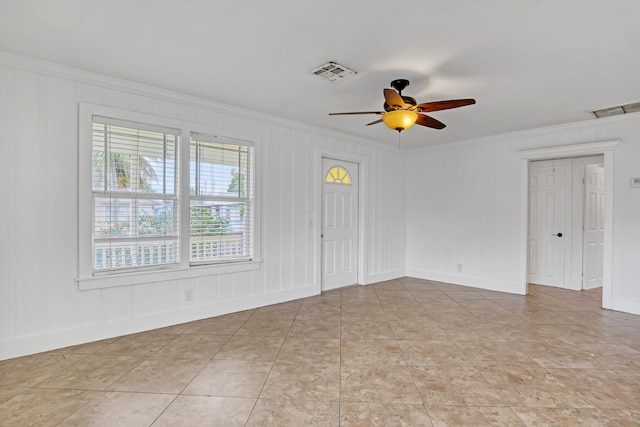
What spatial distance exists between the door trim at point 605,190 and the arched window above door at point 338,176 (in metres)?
2.64

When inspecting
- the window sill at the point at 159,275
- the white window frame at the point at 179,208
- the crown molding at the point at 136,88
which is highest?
the crown molding at the point at 136,88

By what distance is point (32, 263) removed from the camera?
9.41 ft

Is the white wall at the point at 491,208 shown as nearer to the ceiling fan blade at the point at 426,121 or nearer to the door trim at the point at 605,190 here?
the door trim at the point at 605,190

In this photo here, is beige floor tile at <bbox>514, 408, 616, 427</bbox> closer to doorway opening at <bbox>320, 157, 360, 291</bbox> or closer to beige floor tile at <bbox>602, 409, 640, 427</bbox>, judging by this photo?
beige floor tile at <bbox>602, 409, 640, 427</bbox>

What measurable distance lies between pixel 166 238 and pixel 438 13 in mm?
3203

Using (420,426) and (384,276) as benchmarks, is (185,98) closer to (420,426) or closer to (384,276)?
(420,426)

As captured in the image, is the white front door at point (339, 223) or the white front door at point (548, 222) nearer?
the white front door at point (339, 223)

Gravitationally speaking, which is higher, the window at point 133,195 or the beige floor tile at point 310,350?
the window at point 133,195

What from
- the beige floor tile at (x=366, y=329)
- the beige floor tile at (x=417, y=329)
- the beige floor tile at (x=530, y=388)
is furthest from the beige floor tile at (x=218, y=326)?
the beige floor tile at (x=530, y=388)

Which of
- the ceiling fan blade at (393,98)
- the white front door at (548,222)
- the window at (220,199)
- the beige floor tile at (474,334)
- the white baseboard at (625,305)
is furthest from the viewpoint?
the white front door at (548,222)

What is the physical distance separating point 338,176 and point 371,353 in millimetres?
3072

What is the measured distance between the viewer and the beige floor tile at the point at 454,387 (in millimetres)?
2217

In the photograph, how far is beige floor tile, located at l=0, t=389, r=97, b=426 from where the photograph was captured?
1.99m

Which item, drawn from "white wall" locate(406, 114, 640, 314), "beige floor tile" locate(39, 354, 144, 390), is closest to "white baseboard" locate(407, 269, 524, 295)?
"white wall" locate(406, 114, 640, 314)
